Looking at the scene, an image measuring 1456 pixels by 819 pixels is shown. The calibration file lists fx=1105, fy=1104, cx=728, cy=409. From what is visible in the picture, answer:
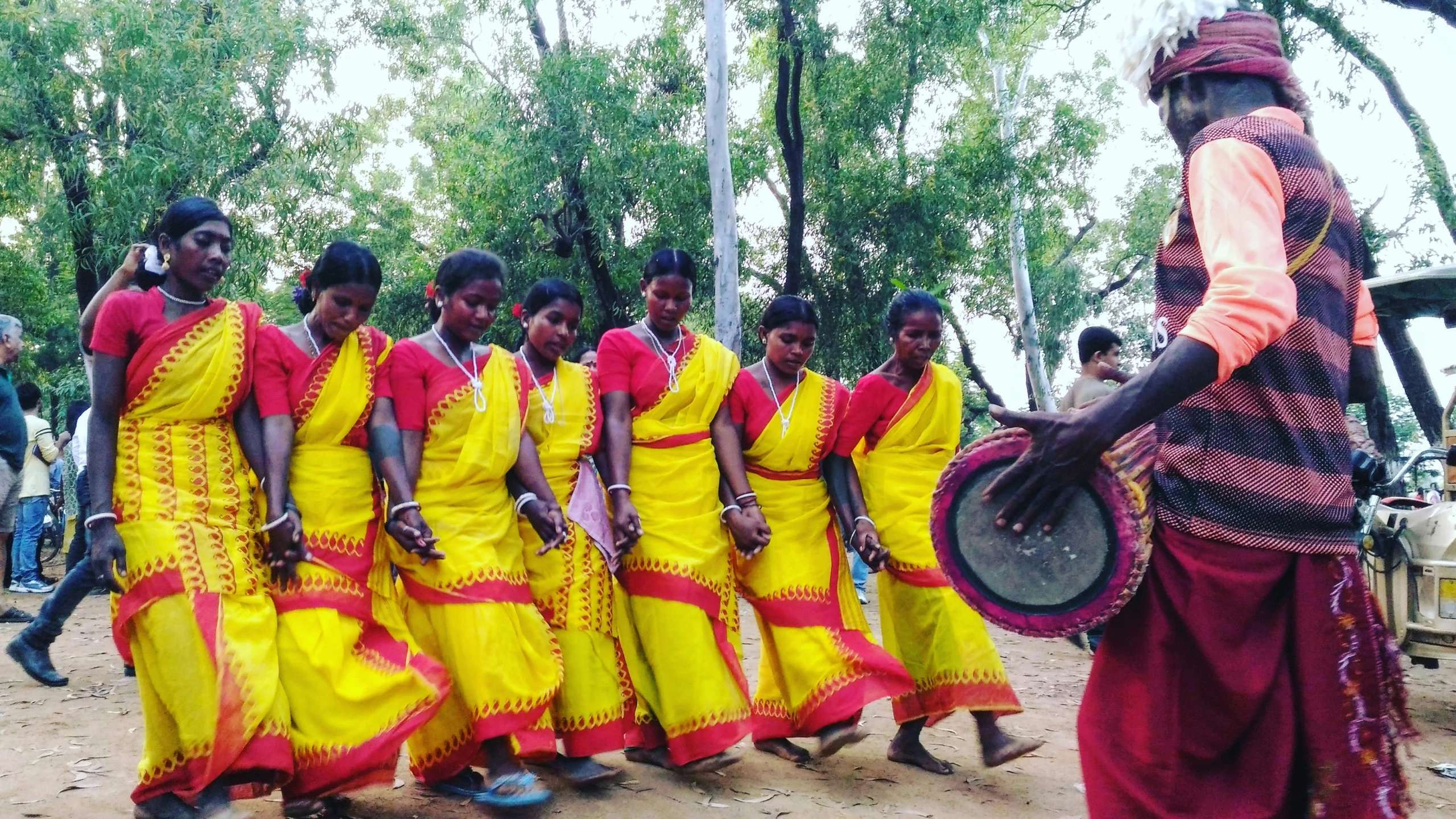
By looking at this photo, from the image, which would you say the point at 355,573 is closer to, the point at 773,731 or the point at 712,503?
the point at 712,503

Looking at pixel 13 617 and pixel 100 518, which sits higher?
pixel 100 518

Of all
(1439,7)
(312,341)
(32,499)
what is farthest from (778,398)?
(1439,7)

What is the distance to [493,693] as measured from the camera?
3.76m

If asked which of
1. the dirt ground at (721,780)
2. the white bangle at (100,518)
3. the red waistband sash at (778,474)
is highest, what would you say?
the red waistband sash at (778,474)

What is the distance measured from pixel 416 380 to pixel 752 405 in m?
1.52

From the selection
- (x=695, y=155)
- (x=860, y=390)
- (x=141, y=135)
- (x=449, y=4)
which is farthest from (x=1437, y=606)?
(x=449, y=4)

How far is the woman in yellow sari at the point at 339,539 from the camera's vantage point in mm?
3572

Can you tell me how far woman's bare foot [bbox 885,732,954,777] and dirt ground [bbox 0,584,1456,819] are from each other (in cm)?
5

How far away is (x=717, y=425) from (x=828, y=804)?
162cm

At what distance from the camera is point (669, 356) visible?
475 cm

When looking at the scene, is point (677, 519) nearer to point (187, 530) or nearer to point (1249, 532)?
point (187, 530)

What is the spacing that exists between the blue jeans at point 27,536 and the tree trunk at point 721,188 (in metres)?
6.69

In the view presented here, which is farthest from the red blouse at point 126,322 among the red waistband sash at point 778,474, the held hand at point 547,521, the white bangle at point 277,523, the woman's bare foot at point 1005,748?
the woman's bare foot at point 1005,748

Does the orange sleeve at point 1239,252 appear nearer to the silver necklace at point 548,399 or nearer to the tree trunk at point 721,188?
the silver necklace at point 548,399
